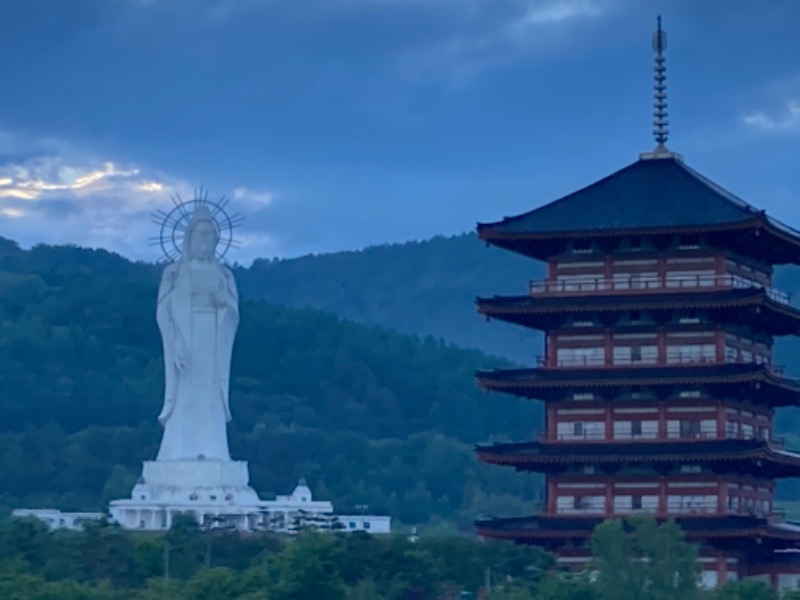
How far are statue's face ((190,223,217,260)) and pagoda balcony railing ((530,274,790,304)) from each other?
46.2 ft

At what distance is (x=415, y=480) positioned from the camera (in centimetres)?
12975

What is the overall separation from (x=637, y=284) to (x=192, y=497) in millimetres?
16906

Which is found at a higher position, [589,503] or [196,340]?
[196,340]

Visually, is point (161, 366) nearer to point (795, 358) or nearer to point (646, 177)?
point (795, 358)

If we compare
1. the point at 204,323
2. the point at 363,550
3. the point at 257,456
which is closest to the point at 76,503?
the point at 257,456

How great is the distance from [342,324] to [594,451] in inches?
3675

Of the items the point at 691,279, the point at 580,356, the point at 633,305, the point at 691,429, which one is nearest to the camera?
the point at 633,305

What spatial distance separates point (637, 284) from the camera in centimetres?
6856

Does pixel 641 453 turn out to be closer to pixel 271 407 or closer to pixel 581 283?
pixel 581 283

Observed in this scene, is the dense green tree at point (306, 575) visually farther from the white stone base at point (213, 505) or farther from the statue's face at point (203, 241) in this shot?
the statue's face at point (203, 241)

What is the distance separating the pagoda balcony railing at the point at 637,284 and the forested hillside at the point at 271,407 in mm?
47325

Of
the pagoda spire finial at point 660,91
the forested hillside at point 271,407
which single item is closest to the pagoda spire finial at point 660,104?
the pagoda spire finial at point 660,91

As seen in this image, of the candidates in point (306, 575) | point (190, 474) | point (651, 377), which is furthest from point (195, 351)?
point (306, 575)

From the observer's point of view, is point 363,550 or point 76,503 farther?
point 76,503
